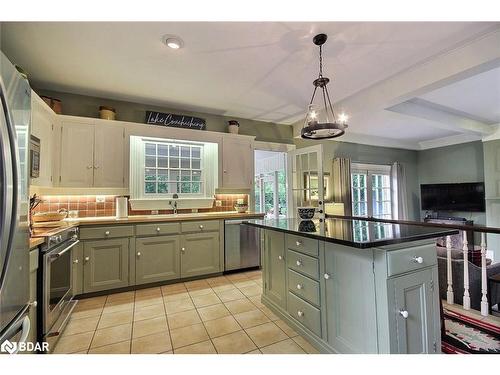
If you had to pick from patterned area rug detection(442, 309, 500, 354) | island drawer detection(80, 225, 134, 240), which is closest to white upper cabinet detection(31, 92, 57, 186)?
island drawer detection(80, 225, 134, 240)

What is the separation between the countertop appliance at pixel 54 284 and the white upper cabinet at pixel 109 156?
949 mm

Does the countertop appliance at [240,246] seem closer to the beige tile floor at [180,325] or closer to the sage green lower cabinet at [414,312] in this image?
the beige tile floor at [180,325]

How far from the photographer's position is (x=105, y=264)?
2.88m

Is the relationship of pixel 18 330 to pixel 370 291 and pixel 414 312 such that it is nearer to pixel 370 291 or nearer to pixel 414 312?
pixel 370 291

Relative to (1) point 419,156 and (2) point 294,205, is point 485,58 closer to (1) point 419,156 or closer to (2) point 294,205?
(2) point 294,205

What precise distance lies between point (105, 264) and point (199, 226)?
122 cm

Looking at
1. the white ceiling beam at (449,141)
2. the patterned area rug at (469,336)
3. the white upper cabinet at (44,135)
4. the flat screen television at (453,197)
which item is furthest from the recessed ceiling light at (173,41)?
the flat screen television at (453,197)

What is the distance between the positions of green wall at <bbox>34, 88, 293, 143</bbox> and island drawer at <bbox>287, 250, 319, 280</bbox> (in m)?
2.76

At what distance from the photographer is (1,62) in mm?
1045

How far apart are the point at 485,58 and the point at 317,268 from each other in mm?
2408

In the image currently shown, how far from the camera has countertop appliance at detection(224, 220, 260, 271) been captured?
3638mm

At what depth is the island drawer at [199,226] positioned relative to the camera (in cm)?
333

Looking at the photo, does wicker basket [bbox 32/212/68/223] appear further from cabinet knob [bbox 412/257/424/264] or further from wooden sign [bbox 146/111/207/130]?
cabinet knob [bbox 412/257/424/264]
